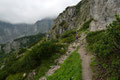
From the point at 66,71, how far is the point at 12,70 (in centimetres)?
930

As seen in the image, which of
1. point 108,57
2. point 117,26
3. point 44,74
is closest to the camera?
point 117,26

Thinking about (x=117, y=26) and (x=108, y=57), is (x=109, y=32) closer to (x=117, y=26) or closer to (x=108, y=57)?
(x=117, y=26)

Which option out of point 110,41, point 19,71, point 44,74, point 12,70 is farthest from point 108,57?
point 12,70

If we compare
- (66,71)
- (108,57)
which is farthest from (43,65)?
(108,57)

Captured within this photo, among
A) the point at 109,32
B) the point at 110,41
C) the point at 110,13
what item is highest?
the point at 110,13

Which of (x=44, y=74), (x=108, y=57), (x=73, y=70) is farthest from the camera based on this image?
(x=44, y=74)

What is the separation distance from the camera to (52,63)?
607 inches

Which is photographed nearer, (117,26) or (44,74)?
(117,26)

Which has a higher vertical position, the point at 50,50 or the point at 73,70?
the point at 50,50

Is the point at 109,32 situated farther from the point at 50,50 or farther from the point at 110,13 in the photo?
the point at 110,13

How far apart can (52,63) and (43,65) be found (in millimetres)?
1431

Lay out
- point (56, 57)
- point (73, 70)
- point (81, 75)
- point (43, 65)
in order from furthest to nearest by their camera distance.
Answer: point (56, 57), point (43, 65), point (73, 70), point (81, 75)

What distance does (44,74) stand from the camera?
516 inches

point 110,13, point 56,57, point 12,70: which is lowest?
point 12,70
